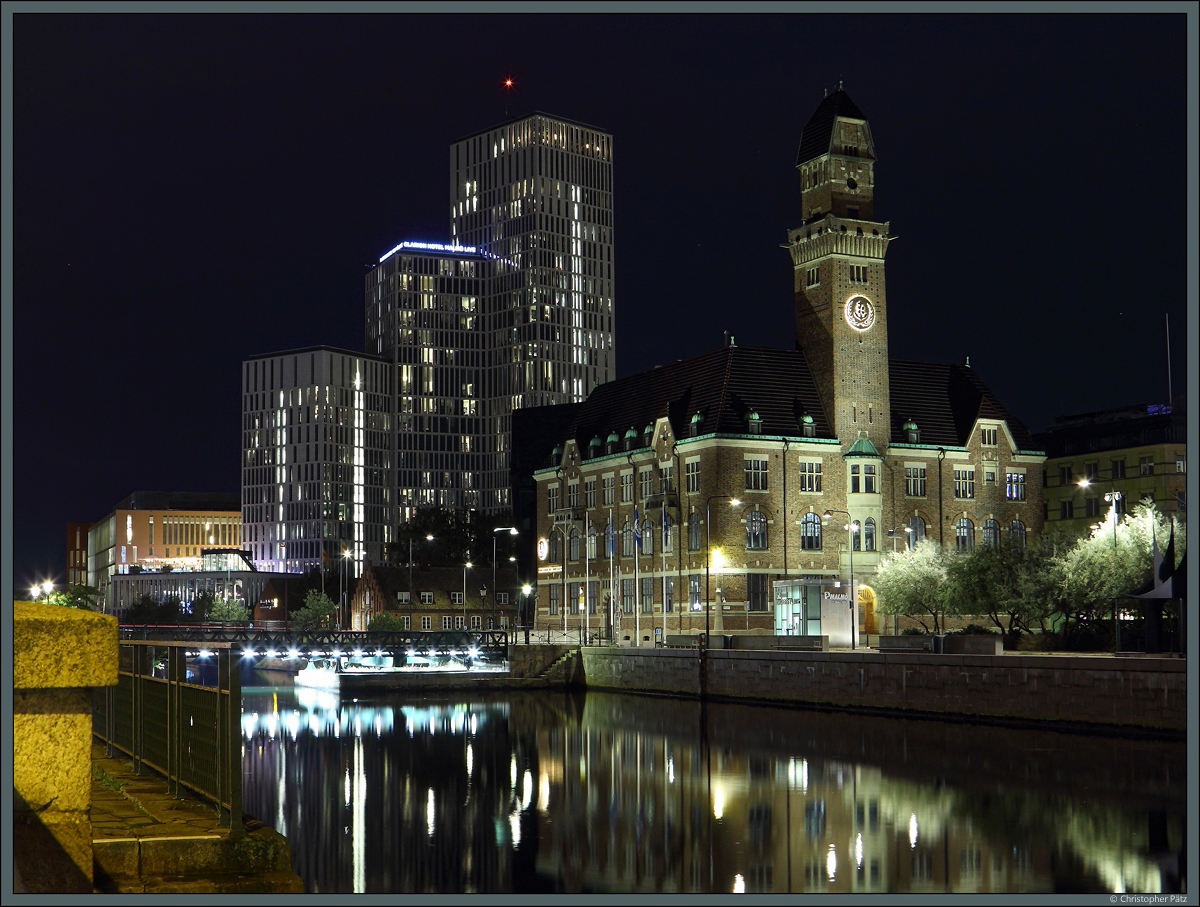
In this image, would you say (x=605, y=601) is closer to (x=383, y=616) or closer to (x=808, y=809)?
(x=383, y=616)

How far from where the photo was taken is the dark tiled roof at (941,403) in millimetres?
112125

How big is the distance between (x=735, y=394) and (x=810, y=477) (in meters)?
8.19

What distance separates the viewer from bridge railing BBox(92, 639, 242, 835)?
1576 cm

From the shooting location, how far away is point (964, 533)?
111500 mm

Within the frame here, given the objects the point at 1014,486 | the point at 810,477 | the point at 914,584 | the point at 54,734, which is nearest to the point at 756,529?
the point at 810,477

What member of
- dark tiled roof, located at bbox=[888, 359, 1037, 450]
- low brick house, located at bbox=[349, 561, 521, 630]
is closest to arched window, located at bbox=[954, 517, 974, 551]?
dark tiled roof, located at bbox=[888, 359, 1037, 450]

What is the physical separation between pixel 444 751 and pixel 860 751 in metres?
17.3

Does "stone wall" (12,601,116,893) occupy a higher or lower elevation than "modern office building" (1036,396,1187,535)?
lower

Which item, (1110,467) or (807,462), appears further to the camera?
(1110,467)

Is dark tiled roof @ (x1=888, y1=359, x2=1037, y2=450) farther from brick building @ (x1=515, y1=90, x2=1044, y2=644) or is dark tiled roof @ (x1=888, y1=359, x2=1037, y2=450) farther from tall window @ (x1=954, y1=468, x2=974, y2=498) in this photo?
tall window @ (x1=954, y1=468, x2=974, y2=498)

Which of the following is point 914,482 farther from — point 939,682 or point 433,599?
point 433,599

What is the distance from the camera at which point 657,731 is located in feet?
218

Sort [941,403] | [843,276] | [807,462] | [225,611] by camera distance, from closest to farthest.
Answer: [807,462]
[843,276]
[941,403]
[225,611]

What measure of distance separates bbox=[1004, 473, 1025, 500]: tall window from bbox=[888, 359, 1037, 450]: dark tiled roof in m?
2.52
